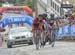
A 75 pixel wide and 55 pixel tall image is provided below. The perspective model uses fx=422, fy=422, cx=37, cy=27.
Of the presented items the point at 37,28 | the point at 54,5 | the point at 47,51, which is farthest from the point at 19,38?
the point at 54,5

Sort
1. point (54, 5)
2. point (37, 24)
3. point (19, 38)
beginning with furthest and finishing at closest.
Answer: point (54, 5) → point (19, 38) → point (37, 24)

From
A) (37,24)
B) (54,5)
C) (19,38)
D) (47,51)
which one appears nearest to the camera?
(47,51)

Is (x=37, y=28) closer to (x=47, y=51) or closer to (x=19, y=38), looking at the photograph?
(x=47, y=51)

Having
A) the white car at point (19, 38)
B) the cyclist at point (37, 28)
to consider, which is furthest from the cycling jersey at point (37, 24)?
the white car at point (19, 38)

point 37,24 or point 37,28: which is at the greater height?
Result: point 37,24

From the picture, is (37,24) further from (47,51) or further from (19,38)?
(19,38)

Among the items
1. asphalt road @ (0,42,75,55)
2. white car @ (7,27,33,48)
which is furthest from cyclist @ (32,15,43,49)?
white car @ (7,27,33,48)

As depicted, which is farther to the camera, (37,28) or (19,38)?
(19,38)

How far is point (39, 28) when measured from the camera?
→ 2147cm

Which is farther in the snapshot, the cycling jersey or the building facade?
the building facade

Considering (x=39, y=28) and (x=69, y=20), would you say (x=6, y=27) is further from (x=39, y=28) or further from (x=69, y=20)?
(x=39, y=28)

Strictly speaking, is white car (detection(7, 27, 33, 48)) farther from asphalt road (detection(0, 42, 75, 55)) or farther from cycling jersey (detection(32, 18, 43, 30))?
cycling jersey (detection(32, 18, 43, 30))

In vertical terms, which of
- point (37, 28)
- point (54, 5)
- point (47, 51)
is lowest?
point (47, 51)

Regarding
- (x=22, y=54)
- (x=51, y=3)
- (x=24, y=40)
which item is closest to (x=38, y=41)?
(x=22, y=54)
